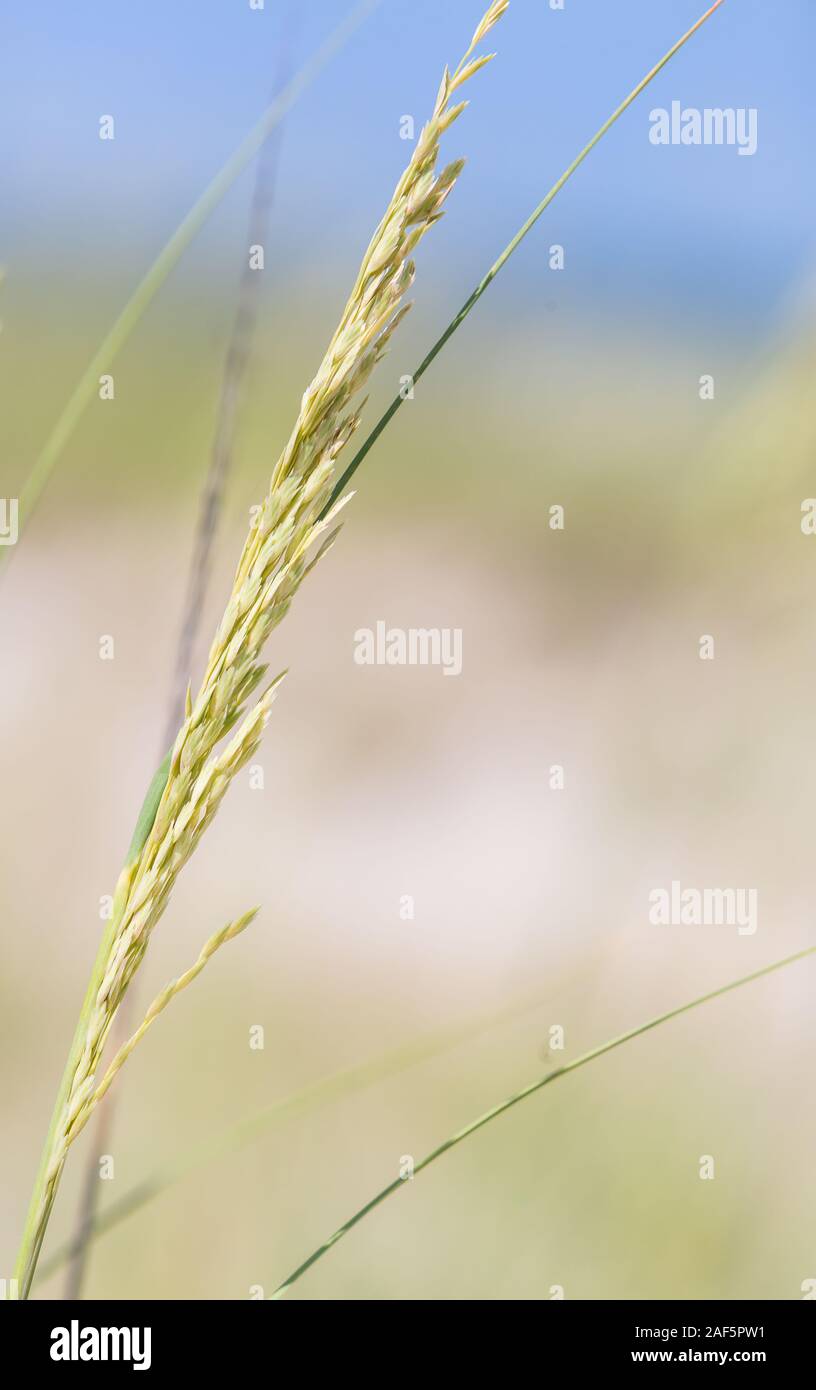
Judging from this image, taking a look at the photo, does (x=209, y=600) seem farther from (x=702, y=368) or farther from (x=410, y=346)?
(x=702, y=368)

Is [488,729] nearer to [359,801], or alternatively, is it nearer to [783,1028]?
[359,801]

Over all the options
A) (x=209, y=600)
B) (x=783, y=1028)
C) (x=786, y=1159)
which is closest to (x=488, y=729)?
(x=209, y=600)

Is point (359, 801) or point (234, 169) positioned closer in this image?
point (234, 169)

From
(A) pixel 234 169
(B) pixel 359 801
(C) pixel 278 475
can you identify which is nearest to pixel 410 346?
(B) pixel 359 801

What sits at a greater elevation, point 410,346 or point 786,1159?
point 410,346

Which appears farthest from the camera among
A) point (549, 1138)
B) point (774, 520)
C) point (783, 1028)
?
point (774, 520)
